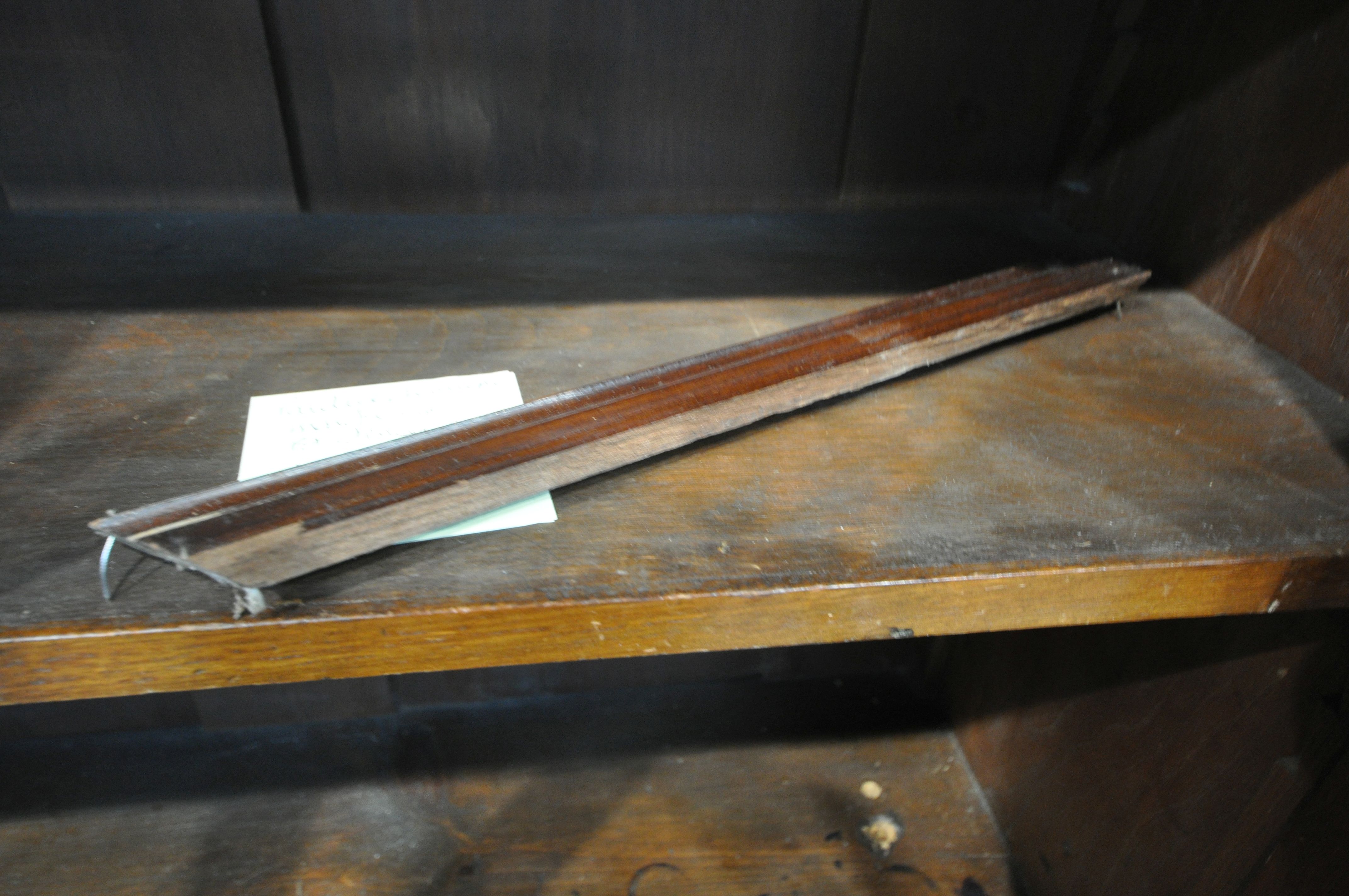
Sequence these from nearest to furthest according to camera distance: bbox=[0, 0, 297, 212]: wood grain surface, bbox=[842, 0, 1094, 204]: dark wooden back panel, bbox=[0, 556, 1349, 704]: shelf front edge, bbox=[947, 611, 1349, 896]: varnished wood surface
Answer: bbox=[0, 556, 1349, 704]: shelf front edge, bbox=[947, 611, 1349, 896]: varnished wood surface, bbox=[0, 0, 297, 212]: wood grain surface, bbox=[842, 0, 1094, 204]: dark wooden back panel

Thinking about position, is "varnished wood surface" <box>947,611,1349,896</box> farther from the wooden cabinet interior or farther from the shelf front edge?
the shelf front edge

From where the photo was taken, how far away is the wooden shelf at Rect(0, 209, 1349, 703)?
40 centimetres

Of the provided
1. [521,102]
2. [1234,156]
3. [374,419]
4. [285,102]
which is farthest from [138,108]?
Result: [1234,156]

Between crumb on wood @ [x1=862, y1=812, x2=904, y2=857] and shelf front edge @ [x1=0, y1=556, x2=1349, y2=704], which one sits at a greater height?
shelf front edge @ [x1=0, y1=556, x2=1349, y2=704]

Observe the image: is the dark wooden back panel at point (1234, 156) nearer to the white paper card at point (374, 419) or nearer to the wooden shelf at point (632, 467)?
the wooden shelf at point (632, 467)

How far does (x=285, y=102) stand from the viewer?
0.73 metres

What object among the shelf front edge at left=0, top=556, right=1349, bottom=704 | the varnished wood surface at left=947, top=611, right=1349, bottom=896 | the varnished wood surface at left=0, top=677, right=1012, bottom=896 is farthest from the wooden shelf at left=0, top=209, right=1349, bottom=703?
the varnished wood surface at left=0, top=677, right=1012, bottom=896

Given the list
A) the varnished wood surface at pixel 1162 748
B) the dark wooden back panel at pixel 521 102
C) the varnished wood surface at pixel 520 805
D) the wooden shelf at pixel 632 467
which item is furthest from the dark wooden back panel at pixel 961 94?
the varnished wood surface at pixel 520 805

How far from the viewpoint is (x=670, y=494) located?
491 mm

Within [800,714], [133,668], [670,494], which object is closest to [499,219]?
[670,494]

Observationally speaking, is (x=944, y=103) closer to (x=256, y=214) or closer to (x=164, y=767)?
(x=256, y=214)

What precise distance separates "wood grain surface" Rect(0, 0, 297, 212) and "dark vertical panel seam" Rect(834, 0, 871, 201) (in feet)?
1.79

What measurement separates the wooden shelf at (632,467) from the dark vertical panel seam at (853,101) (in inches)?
5.6

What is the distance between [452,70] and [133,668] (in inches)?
22.8
